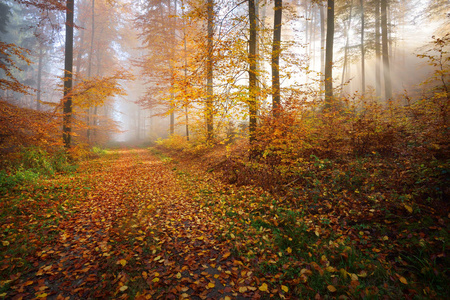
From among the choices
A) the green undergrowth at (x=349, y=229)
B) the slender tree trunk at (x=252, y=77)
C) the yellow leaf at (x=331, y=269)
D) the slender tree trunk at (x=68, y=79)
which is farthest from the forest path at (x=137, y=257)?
the slender tree trunk at (x=68, y=79)

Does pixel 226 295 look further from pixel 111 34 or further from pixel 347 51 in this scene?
pixel 111 34

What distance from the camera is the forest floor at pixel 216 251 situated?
2516mm

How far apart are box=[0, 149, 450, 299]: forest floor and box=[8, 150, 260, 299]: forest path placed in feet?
0.05

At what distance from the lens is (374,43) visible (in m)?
16.9

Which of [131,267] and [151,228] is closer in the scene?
[131,267]

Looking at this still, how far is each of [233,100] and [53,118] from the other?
27.8 ft

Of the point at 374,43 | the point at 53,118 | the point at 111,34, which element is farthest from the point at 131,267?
the point at 111,34

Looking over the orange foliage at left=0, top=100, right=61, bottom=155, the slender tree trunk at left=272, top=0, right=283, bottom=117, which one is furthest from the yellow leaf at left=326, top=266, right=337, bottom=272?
the orange foliage at left=0, top=100, right=61, bottom=155

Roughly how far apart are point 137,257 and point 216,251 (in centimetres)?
135

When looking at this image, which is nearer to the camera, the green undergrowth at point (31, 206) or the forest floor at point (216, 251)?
the forest floor at point (216, 251)

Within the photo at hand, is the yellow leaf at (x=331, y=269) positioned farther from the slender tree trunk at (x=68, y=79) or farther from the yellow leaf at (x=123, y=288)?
the slender tree trunk at (x=68, y=79)

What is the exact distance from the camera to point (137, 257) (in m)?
3.19

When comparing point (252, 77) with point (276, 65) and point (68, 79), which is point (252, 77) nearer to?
point (276, 65)

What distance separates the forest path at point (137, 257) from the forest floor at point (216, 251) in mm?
16
